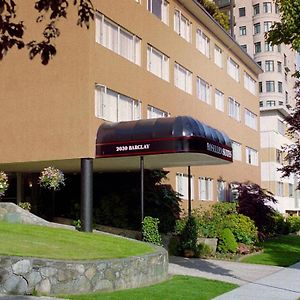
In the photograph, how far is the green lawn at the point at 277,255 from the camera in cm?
2059

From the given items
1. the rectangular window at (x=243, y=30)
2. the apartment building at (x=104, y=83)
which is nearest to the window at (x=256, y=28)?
the rectangular window at (x=243, y=30)

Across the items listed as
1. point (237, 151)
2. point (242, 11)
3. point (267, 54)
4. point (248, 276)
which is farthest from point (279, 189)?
point (248, 276)

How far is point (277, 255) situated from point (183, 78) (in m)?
9.87

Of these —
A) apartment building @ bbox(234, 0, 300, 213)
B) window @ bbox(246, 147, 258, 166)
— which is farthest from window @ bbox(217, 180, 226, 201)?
apartment building @ bbox(234, 0, 300, 213)

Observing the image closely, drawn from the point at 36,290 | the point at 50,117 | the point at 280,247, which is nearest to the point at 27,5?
the point at 50,117

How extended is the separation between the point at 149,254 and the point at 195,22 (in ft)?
63.6

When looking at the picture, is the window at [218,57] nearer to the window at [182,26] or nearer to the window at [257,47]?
the window at [182,26]

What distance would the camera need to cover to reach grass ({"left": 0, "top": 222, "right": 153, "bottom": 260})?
12258mm

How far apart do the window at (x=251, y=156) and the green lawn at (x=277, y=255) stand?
10527mm

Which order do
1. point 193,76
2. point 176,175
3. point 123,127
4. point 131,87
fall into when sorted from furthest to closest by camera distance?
point 193,76 < point 176,175 < point 131,87 < point 123,127

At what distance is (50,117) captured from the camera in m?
19.9

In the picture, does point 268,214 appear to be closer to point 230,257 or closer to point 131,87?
point 230,257

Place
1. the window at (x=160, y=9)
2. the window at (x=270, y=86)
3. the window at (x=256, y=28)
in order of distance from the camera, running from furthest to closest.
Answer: the window at (x=256, y=28) → the window at (x=270, y=86) → the window at (x=160, y=9)

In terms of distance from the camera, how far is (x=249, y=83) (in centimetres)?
4153
